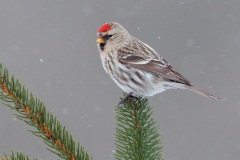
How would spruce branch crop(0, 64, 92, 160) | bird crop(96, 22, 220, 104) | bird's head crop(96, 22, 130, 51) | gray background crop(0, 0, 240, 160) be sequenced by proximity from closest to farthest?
1. spruce branch crop(0, 64, 92, 160)
2. bird crop(96, 22, 220, 104)
3. bird's head crop(96, 22, 130, 51)
4. gray background crop(0, 0, 240, 160)

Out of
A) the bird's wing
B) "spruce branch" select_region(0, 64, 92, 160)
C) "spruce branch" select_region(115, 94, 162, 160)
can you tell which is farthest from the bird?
"spruce branch" select_region(0, 64, 92, 160)

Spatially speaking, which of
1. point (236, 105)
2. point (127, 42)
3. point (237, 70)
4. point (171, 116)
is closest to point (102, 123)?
point (171, 116)

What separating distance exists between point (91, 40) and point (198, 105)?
4290mm

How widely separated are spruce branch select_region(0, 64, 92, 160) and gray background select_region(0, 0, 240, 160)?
10.0m

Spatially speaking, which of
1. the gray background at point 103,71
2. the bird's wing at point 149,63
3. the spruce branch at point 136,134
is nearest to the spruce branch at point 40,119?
the spruce branch at point 136,134

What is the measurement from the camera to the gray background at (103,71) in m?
14.9

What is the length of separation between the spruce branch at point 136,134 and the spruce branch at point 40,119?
31 cm

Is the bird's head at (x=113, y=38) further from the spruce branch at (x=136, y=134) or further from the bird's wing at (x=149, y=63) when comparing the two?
the spruce branch at (x=136, y=134)

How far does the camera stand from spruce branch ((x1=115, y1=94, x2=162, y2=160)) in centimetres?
301

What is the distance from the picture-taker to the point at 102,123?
50.1 ft

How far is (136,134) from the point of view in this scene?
126 inches

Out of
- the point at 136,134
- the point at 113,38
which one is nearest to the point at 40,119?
the point at 136,134

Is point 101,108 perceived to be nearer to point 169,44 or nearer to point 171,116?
point 171,116

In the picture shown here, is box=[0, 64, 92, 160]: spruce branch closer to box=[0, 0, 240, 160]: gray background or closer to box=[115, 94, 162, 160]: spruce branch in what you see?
box=[115, 94, 162, 160]: spruce branch
